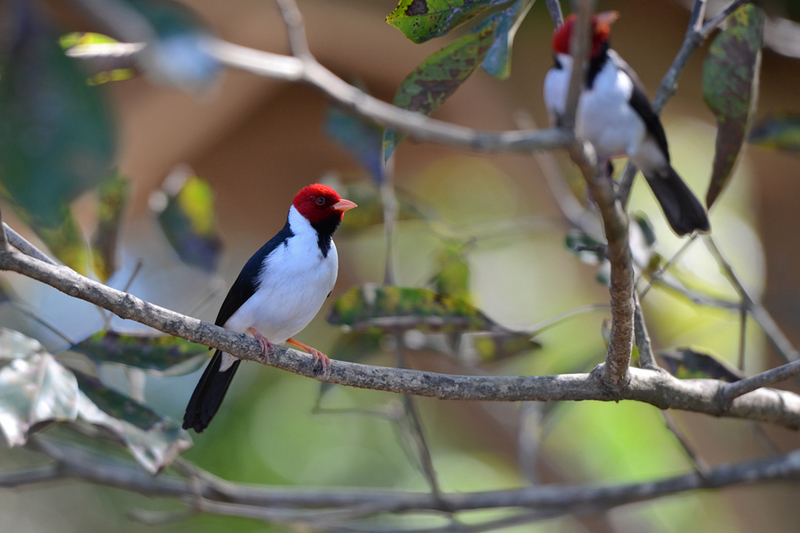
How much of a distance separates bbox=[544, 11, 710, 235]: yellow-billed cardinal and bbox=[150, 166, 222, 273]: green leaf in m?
1.41

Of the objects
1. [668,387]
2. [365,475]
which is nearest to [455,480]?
[365,475]

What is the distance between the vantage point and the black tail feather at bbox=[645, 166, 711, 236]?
7.64 ft

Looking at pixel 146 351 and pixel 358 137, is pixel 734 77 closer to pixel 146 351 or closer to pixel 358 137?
pixel 358 137

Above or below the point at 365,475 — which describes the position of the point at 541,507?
above

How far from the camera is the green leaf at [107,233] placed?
7.91 feet

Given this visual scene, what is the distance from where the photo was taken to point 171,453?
71.9 inches

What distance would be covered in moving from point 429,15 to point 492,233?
1603 mm

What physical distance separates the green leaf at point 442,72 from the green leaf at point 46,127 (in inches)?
39.8

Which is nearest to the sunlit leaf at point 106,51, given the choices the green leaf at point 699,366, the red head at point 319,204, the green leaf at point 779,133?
the red head at point 319,204

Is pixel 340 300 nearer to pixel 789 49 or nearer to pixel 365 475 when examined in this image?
pixel 789 49

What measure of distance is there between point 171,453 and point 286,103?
3.06 meters

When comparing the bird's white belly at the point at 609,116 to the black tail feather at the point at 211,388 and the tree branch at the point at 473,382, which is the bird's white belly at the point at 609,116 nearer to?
the tree branch at the point at 473,382

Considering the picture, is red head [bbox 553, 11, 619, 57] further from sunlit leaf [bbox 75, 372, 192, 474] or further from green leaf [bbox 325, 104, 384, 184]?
sunlit leaf [bbox 75, 372, 192, 474]

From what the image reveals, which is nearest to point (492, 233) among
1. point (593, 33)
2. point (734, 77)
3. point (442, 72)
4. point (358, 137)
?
point (358, 137)
